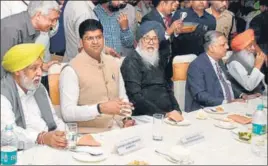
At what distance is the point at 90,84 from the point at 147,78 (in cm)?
60

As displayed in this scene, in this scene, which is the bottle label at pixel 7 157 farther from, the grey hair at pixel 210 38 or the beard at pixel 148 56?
the grey hair at pixel 210 38

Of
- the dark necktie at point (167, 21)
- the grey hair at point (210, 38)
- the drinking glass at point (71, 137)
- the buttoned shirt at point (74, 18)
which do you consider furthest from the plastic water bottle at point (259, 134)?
the dark necktie at point (167, 21)

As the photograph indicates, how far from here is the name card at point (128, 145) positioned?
238 cm

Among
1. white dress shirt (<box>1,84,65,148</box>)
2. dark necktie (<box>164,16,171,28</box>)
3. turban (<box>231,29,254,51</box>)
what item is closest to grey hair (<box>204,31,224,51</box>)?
turban (<box>231,29,254,51</box>)

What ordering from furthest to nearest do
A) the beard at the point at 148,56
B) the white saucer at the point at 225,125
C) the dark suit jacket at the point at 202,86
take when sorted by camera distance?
the dark suit jacket at the point at 202,86
the beard at the point at 148,56
the white saucer at the point at 225,125

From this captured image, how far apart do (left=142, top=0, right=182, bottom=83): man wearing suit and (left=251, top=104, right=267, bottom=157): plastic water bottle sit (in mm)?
1919

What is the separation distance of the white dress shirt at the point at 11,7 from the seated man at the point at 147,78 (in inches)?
35.4

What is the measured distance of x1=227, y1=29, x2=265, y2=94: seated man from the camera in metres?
4.37

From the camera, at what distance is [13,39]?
3332 millimetres

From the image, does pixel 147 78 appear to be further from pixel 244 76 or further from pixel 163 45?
pixel 244 76

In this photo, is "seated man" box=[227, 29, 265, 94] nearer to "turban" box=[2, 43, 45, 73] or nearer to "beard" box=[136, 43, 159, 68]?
"beard" box=[136, 43, 159, 68]

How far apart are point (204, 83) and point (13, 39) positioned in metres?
1.60

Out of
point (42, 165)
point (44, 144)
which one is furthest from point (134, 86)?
point (42, 165)

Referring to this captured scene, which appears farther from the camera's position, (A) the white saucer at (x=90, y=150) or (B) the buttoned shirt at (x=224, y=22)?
(B) the buttoned shirt at (x=224, y=22)
